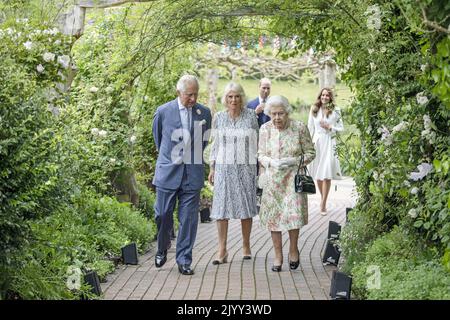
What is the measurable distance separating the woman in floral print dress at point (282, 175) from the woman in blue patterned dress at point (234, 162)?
0.26 meters

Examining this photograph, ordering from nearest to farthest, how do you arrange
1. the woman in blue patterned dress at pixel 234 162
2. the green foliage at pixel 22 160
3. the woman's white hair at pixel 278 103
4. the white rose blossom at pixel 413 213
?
the green foliage at pixel 22 160, the white rose blossom at pixel 413 213, the woman's white hair at pixel 278 103, the woman in blue patterned dress at pixel 234 162

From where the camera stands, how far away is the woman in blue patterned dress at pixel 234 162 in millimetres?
9711

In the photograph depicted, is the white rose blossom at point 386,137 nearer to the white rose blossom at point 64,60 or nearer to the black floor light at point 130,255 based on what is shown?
the black floor light at point 130,255

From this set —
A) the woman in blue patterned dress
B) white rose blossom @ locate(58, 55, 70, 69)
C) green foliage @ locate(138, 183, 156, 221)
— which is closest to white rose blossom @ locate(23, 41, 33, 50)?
white rose blossom @ locate(58, 55, 70, 69)

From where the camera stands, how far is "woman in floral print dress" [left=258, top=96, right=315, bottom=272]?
9352 mm

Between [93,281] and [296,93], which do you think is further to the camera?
[296,93]

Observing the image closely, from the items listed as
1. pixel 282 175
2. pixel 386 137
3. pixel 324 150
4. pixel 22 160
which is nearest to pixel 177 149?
pixel 282 175

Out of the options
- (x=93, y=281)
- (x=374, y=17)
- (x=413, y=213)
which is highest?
(x=374, y=17)

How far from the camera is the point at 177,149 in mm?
9281

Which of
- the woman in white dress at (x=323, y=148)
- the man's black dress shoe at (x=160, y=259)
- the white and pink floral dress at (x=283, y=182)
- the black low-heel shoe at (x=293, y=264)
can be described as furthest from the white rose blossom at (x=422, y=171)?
the woman in white dress at (x=323, y=148)

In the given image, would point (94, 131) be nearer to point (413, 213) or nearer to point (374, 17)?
point (374, 17)

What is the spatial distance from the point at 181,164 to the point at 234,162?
0.76m

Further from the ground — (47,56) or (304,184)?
(47,56)

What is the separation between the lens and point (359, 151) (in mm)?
8664
